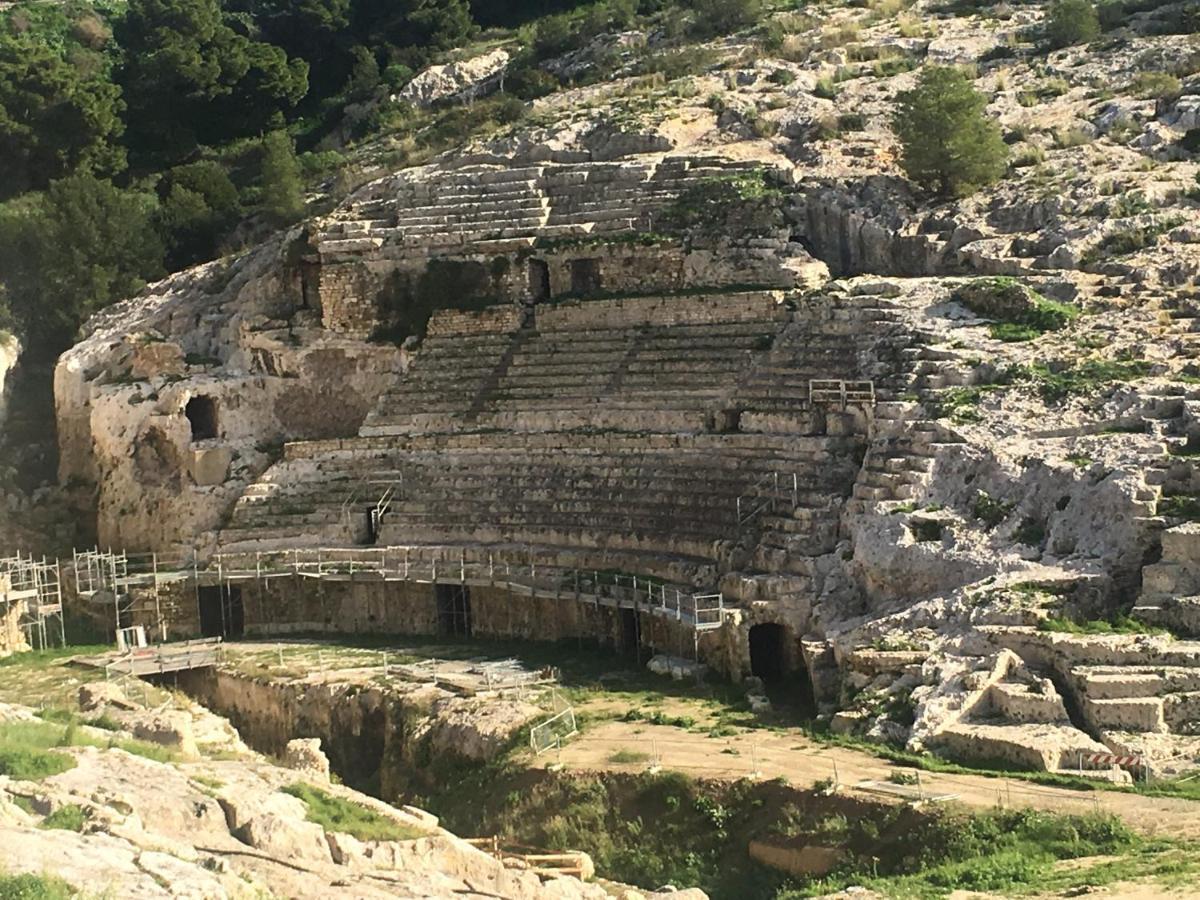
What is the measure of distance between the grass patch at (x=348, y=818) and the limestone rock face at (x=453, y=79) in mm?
35527

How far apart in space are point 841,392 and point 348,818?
14.0m

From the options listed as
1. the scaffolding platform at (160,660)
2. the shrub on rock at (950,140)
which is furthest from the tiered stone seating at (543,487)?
the shrub on rock at (950,140)

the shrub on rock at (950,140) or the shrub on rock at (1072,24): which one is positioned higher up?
the shrub on rock at (1072,24)

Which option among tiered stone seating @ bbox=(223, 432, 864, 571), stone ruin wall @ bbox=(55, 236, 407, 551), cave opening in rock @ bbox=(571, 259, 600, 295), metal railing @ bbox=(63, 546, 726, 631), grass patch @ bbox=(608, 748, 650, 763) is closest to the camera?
grass patch @ bbox=(608, 748, 650, 763)

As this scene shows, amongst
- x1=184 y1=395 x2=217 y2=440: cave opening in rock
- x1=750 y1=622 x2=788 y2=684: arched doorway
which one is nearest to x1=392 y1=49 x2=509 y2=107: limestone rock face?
x1=184 y1=395 x2=217 y2=440: cave opening in rock

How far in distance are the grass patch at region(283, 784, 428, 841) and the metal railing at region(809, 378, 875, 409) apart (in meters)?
13.2

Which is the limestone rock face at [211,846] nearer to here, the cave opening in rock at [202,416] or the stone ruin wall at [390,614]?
the stone ruin wall at [390,614]

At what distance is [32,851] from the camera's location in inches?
462

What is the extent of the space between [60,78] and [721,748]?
105ft

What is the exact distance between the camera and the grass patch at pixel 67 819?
42.5 ft

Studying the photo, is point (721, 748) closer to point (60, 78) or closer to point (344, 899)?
point (344, 899)

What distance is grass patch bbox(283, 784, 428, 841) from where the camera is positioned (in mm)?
15570

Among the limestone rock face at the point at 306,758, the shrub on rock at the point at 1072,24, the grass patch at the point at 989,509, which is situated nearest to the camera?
the limestone rock face at the point at 306,758

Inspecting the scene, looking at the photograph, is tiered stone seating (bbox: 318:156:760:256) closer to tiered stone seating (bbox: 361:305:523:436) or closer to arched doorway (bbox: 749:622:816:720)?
tiered stone seating (bbox: 361:305:523:436)
